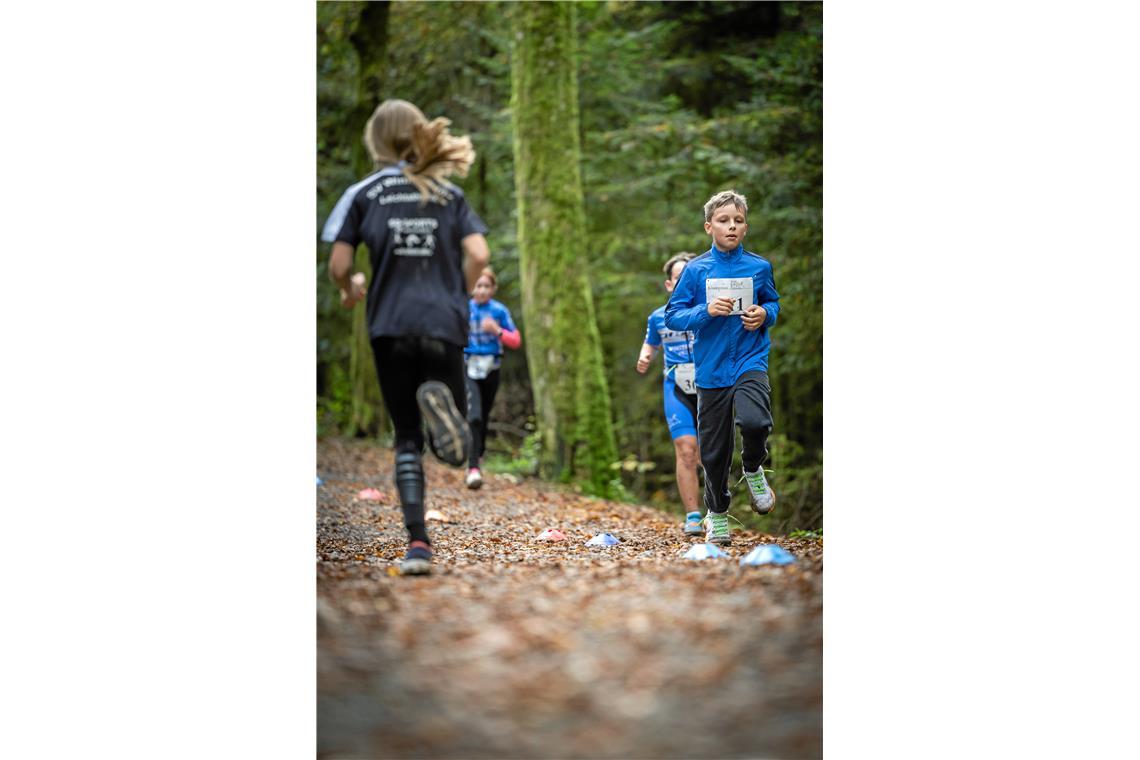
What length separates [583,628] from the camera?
12.5 ft

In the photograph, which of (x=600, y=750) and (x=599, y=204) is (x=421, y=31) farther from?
(x=600, y=750)

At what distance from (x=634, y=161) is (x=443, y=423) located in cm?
968

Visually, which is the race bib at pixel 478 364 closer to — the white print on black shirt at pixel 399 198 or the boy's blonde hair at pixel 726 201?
the boy's blonde hair at pixel 726 201

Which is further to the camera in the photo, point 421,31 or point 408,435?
point 421,31

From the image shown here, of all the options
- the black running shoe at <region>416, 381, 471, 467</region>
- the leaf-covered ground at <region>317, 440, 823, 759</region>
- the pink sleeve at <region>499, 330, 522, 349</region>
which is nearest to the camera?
the leaf-covered ground at <region>317, 440, 823, 759</region>

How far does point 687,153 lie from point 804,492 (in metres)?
3.98

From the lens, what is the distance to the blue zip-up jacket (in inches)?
217

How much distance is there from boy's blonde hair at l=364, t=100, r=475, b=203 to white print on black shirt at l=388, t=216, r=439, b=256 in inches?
4.9

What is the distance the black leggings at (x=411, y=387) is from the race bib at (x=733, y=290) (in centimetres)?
150

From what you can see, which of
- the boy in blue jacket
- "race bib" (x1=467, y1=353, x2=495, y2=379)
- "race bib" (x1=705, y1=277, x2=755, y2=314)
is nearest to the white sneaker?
the boy in blue jacket

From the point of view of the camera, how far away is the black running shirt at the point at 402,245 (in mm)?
4582

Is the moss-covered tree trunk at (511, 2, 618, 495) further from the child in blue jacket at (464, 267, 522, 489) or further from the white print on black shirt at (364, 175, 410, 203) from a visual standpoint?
the white print on black shirt at (364, 175, 410, 203)

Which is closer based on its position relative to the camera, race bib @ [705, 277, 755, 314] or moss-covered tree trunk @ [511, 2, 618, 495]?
race bib @ [705, 277, 755, 314]

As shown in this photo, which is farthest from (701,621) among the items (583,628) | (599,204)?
(599,204)
